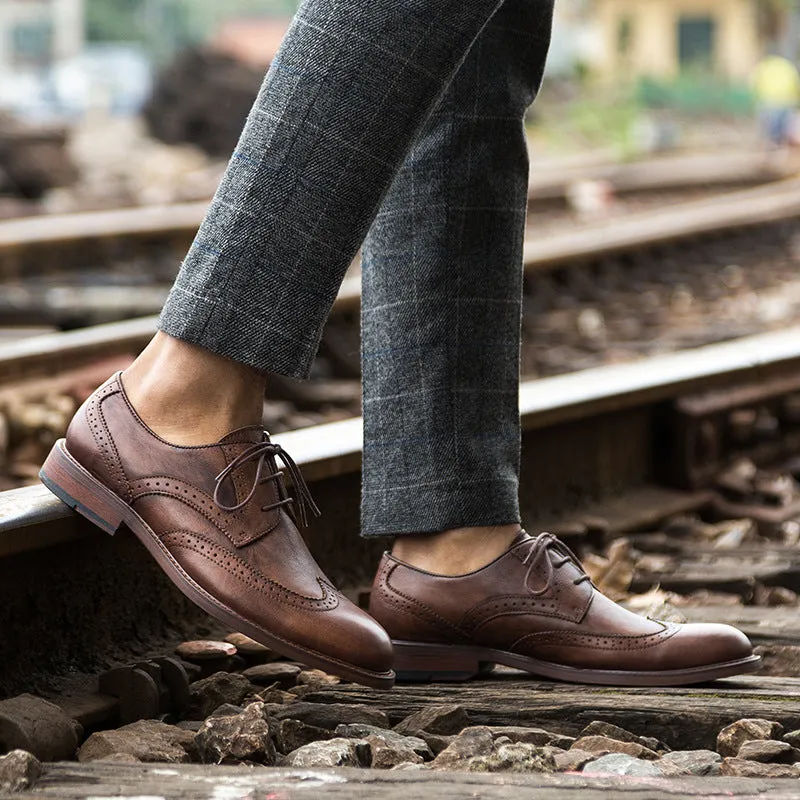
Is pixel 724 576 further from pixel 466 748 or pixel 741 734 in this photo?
pixel 466 748

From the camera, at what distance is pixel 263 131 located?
5.76 ft

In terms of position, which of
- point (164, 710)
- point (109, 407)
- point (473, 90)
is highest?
point (473, 90)

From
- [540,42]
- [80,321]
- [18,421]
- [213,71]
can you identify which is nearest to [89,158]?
[213,71]

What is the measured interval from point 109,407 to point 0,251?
5.48 m

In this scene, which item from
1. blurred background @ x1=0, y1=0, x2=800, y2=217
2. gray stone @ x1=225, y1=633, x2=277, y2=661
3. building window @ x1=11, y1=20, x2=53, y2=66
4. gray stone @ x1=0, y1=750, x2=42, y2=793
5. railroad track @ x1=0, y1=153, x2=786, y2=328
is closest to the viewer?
gray stone @ x1=0, y1=750, x2=42, y2=793

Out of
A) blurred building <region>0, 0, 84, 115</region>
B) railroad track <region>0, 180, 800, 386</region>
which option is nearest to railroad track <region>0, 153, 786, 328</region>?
railroad track <region>0, 180, 800, 386</region>

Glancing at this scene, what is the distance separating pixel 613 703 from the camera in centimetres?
195

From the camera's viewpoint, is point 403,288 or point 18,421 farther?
point 18,421

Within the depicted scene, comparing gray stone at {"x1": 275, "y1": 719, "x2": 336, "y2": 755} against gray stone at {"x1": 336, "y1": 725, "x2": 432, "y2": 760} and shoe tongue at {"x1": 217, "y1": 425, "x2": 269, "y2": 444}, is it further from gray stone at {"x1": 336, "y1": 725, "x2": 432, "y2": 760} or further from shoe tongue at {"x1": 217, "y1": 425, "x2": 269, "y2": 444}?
shoe tongue at {"x1": 217, "y1": 425, "x2": 269, "y2": 444}

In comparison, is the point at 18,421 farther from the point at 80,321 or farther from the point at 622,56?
the point at 622,56

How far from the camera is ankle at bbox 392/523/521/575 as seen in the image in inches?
81.6

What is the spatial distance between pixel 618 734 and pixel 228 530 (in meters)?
0.54

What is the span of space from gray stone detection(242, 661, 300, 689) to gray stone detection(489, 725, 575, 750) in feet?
1.16

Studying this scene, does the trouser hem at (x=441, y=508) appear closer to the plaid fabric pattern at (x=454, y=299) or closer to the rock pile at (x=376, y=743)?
the plaid fabric pattern at (x=454, y=299)
